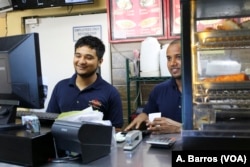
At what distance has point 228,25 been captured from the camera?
1221 mm

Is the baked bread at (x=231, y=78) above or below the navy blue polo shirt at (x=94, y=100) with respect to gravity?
above

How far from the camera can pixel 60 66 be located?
11.5ft

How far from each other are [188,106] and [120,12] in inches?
87.7

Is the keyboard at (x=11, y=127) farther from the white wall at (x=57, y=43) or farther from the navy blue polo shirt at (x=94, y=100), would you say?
the white wall at (x=57, y=43)

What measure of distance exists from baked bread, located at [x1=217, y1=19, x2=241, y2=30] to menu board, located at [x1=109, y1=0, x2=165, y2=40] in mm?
1807

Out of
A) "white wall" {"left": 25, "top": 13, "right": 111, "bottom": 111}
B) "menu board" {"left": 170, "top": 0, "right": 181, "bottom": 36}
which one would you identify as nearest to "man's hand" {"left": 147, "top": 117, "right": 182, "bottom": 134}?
"menu board" {"left": 170, "top": 0, "right": 181, "bottom": 36}

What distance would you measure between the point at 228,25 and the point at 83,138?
2.47 ft

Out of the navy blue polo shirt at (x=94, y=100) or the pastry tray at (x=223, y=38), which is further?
the navy blue polo shirt at (x=94, y=100)

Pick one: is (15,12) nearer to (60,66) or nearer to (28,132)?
(60,66)

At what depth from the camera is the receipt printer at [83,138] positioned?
112cm

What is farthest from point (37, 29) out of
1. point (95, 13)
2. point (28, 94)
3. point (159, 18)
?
point (28, 94)

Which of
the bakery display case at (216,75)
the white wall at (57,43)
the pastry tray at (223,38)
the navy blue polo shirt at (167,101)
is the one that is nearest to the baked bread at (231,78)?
the bakery display case at (216,75)

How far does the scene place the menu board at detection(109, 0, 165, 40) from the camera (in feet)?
9.95
